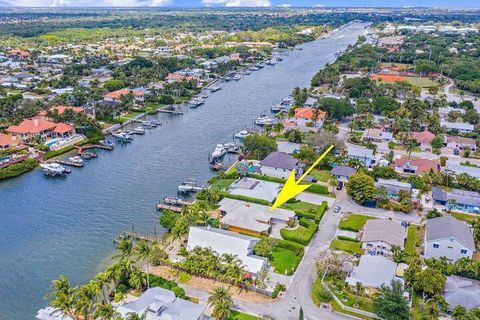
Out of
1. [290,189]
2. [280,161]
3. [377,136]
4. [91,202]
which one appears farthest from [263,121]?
[91,202]

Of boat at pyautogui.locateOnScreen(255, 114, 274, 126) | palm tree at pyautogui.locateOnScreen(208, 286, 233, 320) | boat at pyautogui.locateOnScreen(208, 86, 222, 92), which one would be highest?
palm tree at pyautogui.locateOnScreen(208, 286, 233, 320)

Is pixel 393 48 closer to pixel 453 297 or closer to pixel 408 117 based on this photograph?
pixel 408 117

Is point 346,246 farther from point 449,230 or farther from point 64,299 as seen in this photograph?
point 64,299

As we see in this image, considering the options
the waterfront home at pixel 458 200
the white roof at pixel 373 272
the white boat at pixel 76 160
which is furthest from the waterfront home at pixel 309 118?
the white roof at pixel 373 272

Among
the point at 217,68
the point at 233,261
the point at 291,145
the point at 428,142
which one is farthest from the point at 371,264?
the point at 217,68

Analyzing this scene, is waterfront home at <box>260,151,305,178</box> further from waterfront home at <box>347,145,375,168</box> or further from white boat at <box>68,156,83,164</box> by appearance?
white boat at <box>68,156,83,164</box>

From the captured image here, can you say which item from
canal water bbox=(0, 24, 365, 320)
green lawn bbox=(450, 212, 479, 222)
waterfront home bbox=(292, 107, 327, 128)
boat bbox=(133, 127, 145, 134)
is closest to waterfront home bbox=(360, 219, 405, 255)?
green lawn bbox=(450, 212, 479, 222)
